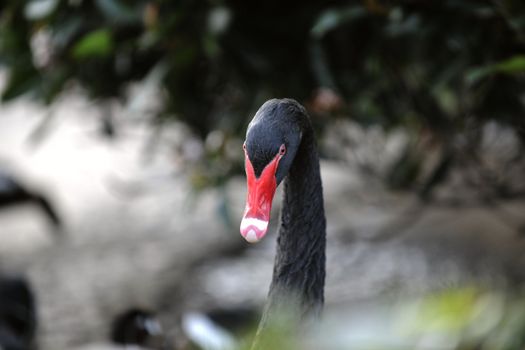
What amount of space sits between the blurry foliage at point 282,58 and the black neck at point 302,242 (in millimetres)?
579

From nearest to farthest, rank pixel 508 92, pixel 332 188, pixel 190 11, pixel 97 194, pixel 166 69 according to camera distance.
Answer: pixel 508 92
pixel 190 11
pixel 166 69
pixel 332 188
pixel 97 194

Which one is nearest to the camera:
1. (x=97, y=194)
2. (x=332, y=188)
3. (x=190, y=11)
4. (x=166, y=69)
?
(x=190, y=11)

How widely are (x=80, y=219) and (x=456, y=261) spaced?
1.63 metres

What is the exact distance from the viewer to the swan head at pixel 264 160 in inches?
44.9

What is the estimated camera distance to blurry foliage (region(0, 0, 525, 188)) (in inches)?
75.8

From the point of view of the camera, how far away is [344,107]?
227 centimetres

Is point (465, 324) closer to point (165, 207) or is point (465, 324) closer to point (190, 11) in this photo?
point (190, 11)

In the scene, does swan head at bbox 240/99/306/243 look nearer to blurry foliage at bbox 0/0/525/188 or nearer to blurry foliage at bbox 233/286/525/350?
blurry foliage at bbox 233/286/525/350

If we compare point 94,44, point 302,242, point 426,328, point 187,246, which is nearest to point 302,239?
point 302,242

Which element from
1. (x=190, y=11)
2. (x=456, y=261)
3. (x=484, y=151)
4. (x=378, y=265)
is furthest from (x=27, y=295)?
(x=484, y=151)

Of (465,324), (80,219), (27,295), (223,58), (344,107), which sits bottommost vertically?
(465,324)

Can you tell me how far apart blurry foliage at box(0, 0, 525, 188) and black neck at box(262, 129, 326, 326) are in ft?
1.90

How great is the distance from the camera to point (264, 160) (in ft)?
3.80

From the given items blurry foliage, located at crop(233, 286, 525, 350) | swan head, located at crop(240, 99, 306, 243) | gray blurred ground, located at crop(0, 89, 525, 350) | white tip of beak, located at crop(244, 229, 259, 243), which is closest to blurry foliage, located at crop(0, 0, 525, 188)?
gray blurred ground, located at crop(0, 89, 525, 350)
